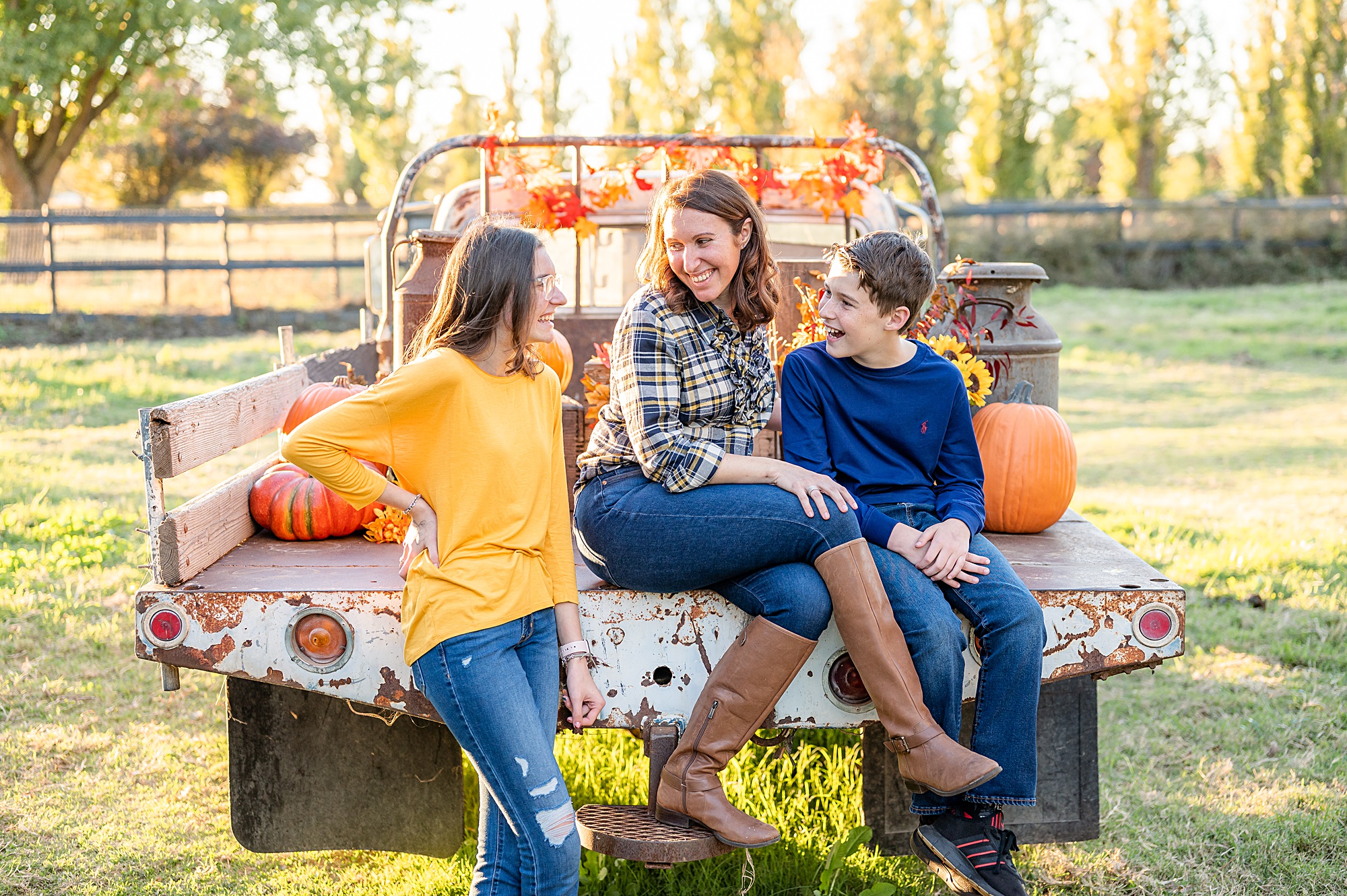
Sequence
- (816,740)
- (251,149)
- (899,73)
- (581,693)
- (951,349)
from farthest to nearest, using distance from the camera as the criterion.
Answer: (251,149) < (899,73) < (816,740) < (951,349) < (581,693)

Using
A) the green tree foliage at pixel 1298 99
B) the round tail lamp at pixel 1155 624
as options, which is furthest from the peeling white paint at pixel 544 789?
the green tree foliage at pixel 1298 99

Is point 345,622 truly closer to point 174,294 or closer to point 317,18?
point 174,294

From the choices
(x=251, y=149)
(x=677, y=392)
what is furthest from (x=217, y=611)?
(x=251, y=149)

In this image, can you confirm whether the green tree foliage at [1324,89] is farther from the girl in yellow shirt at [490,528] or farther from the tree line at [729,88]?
the girl in yellow shirt at [490,528]

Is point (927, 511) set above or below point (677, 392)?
below

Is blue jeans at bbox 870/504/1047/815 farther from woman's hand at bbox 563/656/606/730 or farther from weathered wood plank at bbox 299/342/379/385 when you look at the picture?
weathered wood plank at bbox 299/342/379/385

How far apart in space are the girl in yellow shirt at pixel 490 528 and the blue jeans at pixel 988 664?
706 mm

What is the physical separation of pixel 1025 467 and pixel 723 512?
1.11 metres

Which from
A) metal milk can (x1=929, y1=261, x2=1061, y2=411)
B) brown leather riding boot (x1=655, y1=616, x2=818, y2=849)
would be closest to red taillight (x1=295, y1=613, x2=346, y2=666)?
brown leather riding boot (x1=655, y1=616, x2=818, y2=849)

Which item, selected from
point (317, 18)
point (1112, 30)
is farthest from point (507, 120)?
point (1112, 30)

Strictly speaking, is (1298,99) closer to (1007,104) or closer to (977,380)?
(1007,104)

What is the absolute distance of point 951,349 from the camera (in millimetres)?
3330

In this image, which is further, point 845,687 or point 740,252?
point 740,252

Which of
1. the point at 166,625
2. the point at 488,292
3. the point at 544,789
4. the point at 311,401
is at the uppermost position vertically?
the point at 488,292
